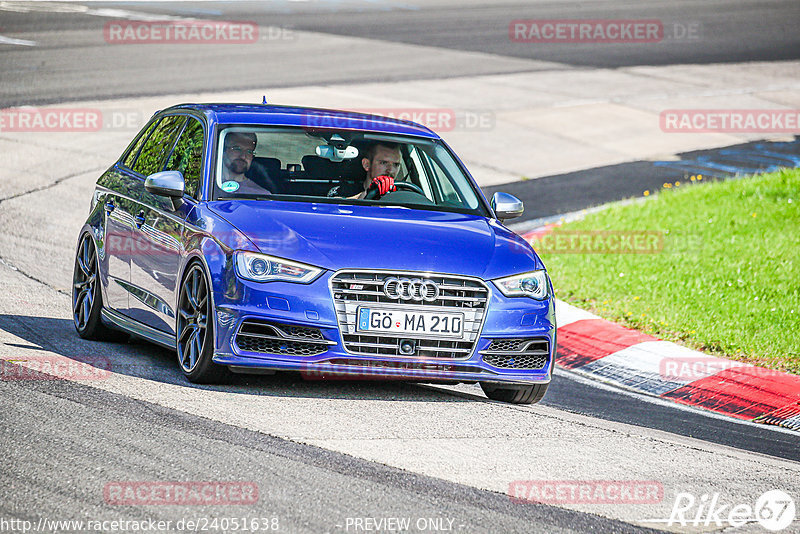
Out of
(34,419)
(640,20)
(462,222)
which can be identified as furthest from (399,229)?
(640,20)

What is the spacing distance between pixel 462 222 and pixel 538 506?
109 inches

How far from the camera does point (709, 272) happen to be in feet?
39.8

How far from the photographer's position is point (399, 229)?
742 centimetres

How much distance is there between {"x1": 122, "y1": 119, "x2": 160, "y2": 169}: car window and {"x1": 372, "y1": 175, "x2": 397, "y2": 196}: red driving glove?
1.95 metres

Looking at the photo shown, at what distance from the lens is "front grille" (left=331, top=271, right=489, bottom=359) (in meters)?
6.98

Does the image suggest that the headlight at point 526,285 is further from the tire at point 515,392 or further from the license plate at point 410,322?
the tire at point 515,392

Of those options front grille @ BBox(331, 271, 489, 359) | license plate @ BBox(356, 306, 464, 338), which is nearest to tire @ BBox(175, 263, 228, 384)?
front grille @ BBox(331, 271, 489, 359)

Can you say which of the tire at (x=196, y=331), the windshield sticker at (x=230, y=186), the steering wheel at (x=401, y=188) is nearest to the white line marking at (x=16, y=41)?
the steering wheel at (x=401, y=188)

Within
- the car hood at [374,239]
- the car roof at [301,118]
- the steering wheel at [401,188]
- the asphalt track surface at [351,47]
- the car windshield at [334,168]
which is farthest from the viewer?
the asphalt track surface at [351,47]

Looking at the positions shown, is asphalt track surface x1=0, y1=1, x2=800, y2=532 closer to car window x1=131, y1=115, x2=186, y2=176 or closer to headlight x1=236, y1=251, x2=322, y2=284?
headlight x1=236, y1=251, x2=322, y2=284

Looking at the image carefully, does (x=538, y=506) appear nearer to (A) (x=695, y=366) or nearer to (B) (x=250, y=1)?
(A) (x=695, y=366)

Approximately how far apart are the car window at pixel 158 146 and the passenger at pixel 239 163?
2.42 ft

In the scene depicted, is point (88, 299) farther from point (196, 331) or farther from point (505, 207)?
point (505, 207)

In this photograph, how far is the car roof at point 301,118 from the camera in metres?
8.38
